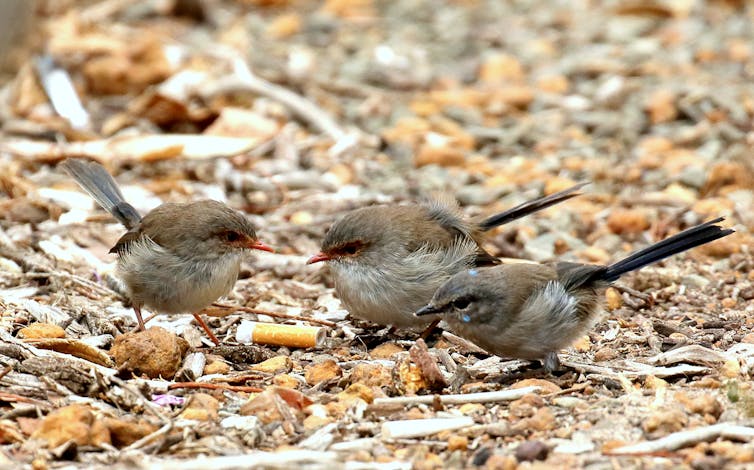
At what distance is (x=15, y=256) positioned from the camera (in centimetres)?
692

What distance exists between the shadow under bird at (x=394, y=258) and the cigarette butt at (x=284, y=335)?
0.91 feet

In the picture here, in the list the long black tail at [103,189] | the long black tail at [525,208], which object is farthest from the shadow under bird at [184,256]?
the long black tail at [525,208]

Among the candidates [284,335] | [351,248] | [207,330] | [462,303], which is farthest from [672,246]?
[207,330]

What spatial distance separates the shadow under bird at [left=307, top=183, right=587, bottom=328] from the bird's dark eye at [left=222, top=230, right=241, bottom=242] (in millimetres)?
436

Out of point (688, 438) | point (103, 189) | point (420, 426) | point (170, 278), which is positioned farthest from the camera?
point (103, 189)

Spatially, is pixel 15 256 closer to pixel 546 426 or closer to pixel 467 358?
pixel 467 358

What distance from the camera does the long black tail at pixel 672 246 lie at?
17.5 ft

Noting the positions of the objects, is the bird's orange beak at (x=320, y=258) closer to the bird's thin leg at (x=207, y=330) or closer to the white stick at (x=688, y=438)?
the bird's thin leg at (x=207, y=330)

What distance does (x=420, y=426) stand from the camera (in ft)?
15.2

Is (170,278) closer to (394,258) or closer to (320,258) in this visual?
(320,258)

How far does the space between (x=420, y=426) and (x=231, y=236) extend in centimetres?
203

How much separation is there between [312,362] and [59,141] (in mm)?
4294

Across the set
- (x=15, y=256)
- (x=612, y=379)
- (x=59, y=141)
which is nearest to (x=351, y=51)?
(x=59, y=141)

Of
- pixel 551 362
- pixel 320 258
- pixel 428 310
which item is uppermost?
pixel 428 310
